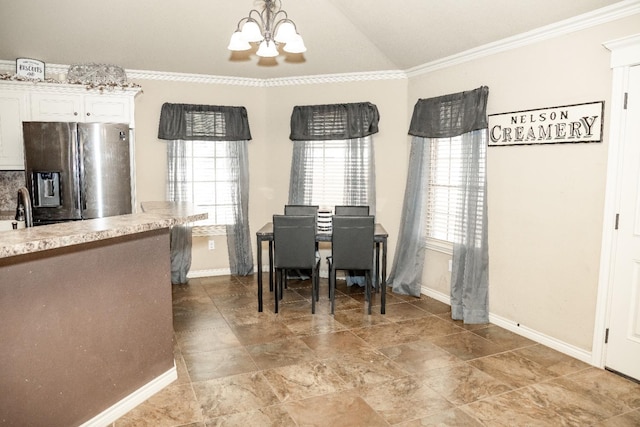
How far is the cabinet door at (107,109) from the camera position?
4602mm

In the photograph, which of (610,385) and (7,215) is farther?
(7,215)

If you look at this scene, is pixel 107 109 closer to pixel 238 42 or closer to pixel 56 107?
pixel 56 107

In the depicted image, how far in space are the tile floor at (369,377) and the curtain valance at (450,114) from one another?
180 centimetres

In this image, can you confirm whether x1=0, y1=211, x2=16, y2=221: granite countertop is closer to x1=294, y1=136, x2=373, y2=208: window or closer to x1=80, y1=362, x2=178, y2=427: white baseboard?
x1=80, y1=362, x2=178, y2=427: white baseboard

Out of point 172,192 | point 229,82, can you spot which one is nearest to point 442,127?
point 229,82

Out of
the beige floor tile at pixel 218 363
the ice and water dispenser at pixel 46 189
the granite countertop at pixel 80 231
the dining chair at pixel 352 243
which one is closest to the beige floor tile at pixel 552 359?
the dining chair at pixel 352 243

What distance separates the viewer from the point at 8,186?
464 cm

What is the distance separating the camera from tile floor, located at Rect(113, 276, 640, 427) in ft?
8.32

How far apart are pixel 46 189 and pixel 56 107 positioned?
2.89 ft

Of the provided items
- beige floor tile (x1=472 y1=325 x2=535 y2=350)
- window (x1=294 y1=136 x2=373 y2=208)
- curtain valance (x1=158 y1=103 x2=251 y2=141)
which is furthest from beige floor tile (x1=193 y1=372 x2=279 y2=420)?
curtain valance (x1=158 y1=103 x2=251 y2=141)

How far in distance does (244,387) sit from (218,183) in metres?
3.26

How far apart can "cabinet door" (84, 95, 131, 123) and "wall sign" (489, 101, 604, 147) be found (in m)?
3.71

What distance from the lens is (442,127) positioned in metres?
4.42

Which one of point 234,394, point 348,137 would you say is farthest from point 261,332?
point 348,137
